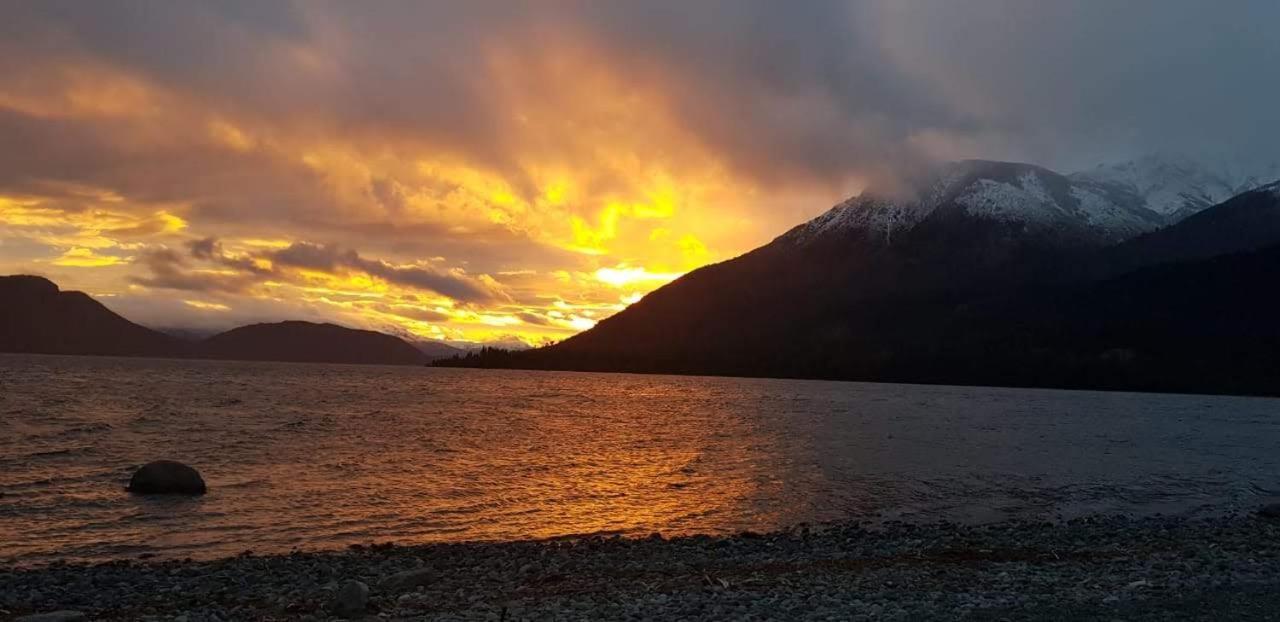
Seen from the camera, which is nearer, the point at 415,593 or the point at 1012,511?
the point at 415,593

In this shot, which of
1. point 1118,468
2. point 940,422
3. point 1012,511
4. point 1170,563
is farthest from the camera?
point 940,422

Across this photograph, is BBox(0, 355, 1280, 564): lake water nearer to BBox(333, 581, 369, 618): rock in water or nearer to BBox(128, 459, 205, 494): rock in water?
BBox(128, 459, 205, 494): rock in water

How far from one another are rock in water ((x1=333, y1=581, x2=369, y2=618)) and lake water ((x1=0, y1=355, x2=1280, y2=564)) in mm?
10222

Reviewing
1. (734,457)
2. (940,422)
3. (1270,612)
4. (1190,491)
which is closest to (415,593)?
(1270,612)

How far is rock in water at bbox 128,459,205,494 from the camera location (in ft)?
122

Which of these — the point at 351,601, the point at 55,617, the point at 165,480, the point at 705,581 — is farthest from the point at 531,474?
the point at 55,617

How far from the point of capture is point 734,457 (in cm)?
6050

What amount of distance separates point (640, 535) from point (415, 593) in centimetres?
1233

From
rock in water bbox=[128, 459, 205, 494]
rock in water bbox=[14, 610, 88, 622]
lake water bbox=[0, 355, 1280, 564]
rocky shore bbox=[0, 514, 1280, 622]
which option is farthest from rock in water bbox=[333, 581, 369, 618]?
rock in water bbox=[128, 459, 205, 494]

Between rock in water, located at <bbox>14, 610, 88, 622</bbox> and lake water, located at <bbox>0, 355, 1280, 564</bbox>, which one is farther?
lake water, located at <bbox>0, 355, 1280, 564</bbox>

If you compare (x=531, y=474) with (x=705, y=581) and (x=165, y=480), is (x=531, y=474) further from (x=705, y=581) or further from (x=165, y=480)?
(x=705, y=581)

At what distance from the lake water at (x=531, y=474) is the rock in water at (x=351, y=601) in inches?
402

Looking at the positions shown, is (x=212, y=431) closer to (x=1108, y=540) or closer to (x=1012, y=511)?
(x=1012, y=511)

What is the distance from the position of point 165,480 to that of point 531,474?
18.3m
